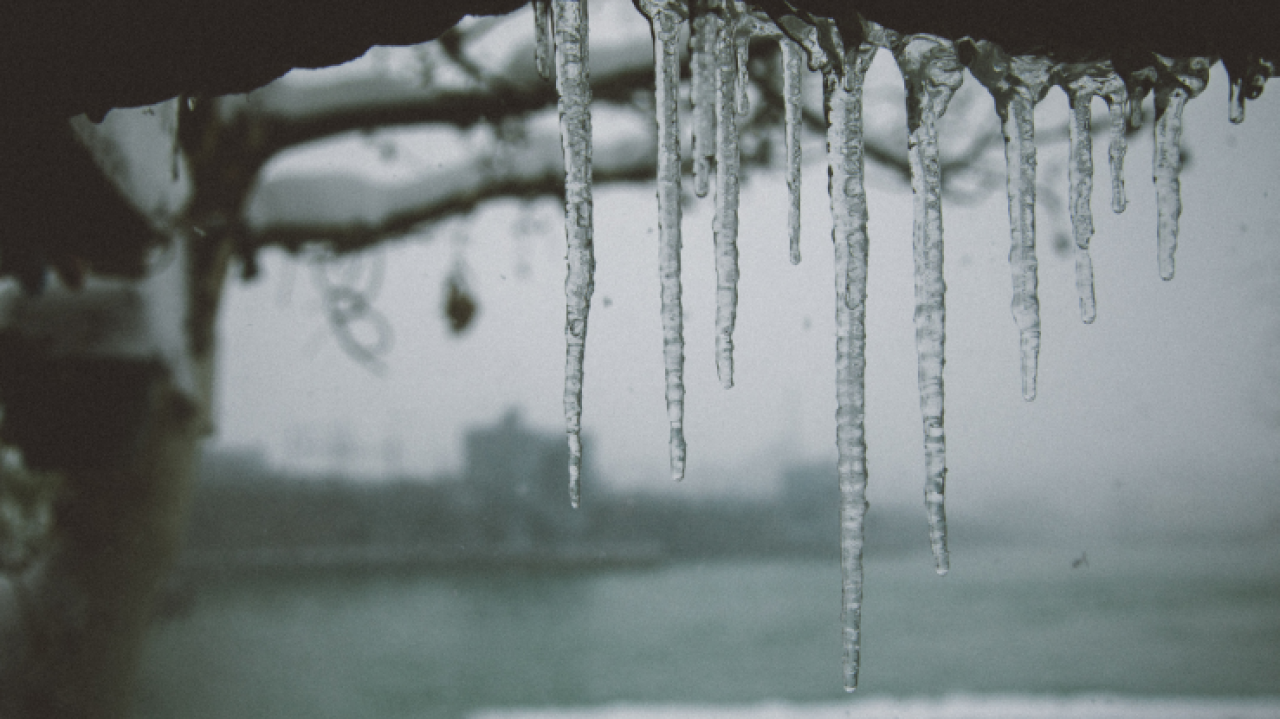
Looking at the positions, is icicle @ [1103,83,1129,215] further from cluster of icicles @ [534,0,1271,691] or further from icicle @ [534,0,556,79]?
icicle @ [534,0,556,79]

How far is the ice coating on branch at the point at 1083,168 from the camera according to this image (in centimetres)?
73

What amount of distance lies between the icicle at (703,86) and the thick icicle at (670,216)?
0.09ft

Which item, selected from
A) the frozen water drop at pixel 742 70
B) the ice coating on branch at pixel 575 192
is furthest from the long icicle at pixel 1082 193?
the ice coating on branch at pixel 575 192

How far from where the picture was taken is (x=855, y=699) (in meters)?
2.94

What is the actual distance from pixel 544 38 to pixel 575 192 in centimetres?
17

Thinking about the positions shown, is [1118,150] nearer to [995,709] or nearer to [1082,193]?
[1082,193]

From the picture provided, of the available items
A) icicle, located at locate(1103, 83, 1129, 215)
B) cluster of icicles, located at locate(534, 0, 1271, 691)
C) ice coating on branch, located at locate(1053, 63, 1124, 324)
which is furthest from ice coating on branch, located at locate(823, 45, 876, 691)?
icicle, located at locate(1103, 83, 1129, 215)

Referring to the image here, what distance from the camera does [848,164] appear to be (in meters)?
0.77

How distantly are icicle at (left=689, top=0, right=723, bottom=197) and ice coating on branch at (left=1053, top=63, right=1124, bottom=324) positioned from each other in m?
0.36

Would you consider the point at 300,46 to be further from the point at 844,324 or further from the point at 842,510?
the point at 842,510

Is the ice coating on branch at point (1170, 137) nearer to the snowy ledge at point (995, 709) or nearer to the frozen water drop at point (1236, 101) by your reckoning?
the frozen water drop at point (1236, 101)

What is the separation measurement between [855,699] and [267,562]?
8.99 ft

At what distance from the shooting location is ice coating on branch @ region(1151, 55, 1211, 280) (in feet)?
2.08

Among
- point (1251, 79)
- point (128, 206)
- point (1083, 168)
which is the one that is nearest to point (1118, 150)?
point (1083, 168)
